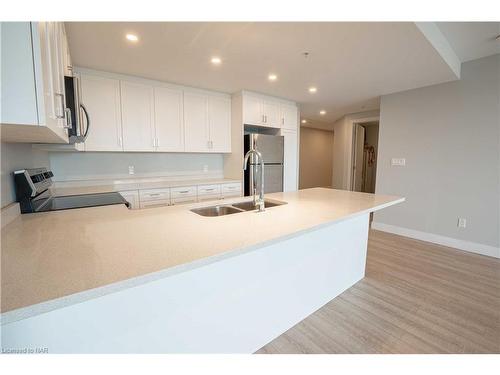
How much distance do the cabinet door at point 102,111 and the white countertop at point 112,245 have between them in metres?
1.55

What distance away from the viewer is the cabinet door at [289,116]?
13.4 ft

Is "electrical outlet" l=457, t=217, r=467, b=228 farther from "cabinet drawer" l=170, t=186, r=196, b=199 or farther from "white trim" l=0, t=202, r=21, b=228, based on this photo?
"white trim" l=0, t=202, r=21, b=228

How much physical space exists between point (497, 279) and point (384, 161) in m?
2.11

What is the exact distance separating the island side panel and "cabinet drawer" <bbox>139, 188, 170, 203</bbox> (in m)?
2.00

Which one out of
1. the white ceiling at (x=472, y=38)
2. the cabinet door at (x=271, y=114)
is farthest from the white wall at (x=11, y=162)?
the white ceiling at (x=472, y=38)

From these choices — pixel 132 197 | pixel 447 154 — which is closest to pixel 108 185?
pixel 132 197

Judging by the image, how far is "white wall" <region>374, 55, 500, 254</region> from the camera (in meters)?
2.92

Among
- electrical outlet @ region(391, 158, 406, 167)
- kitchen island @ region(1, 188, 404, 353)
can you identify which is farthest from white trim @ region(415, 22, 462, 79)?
kitchen island @ region(1, 188, 404, 353)

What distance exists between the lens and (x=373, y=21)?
68.1 inches

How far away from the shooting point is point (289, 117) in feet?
13.8

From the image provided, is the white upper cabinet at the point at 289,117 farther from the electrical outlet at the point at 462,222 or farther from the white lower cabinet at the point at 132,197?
the electrical outlet at the point at 462,222

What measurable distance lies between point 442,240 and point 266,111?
10.9 feet
